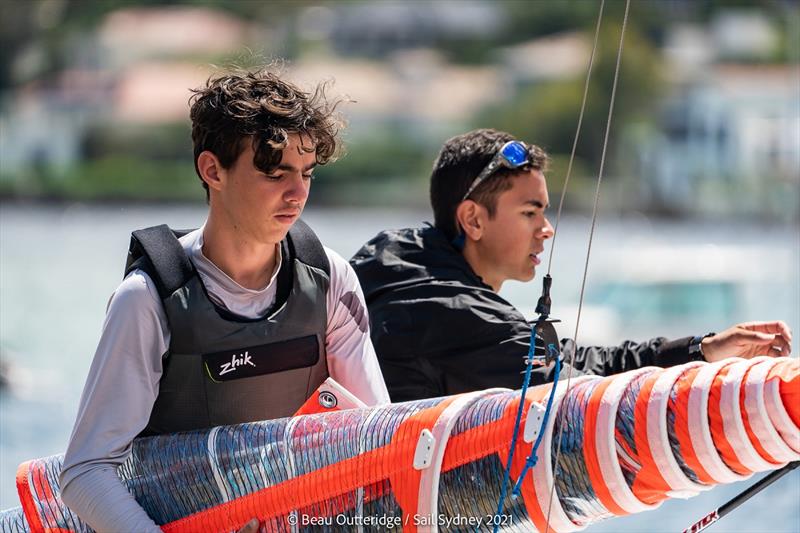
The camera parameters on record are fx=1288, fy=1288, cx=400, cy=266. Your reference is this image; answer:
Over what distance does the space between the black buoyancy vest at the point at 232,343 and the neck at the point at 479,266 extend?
2.94 feet

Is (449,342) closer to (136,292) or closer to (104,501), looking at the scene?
(136,292)

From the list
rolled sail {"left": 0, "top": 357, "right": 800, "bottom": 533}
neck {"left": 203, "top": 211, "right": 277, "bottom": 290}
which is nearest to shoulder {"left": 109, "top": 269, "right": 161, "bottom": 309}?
neck {"left": 203, "top": 211, "right": 277, "bottom": 290}

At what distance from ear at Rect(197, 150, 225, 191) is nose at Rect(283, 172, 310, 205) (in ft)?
0.45

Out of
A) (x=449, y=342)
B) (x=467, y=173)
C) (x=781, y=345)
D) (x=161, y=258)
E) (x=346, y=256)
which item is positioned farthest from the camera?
(x=346, y=256)

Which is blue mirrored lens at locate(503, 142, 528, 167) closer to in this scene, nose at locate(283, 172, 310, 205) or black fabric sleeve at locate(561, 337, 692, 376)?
black fabric sleeve at locate(561, 337, 692, 376)

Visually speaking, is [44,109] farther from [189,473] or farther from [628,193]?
[189,473]

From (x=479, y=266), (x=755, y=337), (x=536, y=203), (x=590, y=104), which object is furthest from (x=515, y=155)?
(x=590, y=104)

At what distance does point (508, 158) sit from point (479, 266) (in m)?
0.31

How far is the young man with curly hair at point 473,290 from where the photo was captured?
121 inches

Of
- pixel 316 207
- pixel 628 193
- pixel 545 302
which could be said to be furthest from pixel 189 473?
pixel 628 193

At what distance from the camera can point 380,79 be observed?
195ft

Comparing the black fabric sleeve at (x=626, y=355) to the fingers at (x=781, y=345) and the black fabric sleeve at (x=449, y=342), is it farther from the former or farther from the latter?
the fingers at (x=781, y=345)

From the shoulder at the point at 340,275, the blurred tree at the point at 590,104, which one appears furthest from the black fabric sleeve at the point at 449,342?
the blurred tree at the point at 590,104

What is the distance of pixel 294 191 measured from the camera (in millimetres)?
2426
